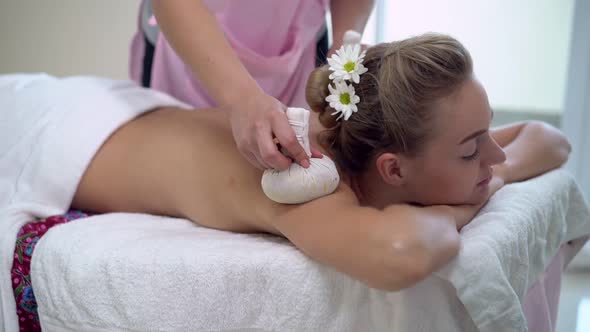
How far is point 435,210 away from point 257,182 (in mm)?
308

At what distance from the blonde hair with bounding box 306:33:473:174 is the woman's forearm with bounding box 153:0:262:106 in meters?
0.14

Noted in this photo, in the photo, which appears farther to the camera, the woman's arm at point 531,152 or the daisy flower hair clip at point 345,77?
the woman's arm at point 531,152

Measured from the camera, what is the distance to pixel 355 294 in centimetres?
92

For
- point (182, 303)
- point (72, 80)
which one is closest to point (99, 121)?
point (72, 80)

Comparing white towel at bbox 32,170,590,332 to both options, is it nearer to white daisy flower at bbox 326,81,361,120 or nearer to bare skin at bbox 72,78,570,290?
bare skin at bbox 72,78,570,290

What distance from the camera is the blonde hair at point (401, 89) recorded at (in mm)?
1000

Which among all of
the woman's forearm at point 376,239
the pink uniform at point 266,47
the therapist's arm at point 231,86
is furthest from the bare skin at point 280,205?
the pink uniform at point 266,47

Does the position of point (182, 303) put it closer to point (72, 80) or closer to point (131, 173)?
point (131, 173)

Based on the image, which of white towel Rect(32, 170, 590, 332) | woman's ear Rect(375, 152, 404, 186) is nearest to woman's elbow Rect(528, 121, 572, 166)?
white towel Rect(32, 170, 590, 332)

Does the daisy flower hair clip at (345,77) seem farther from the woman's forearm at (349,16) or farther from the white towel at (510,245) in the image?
the woman's forearm at (349,16)

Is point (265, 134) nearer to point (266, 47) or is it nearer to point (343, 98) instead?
point (343, 98)

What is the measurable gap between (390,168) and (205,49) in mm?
381

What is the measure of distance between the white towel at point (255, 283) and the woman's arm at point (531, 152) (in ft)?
0.49

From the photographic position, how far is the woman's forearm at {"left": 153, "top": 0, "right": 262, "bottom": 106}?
103 cm
